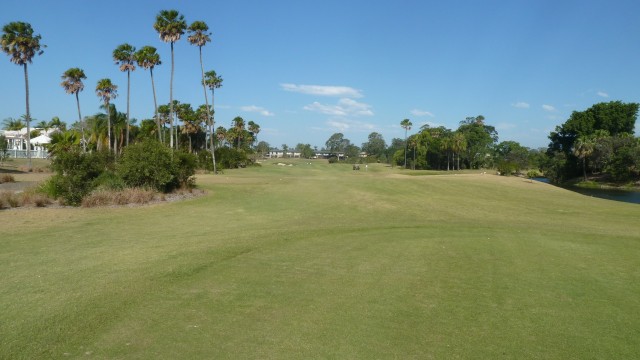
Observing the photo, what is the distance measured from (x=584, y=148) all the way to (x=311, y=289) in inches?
3201

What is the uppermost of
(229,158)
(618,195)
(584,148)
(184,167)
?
(584,148)

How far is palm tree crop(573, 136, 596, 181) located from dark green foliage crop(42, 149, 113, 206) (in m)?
76.3

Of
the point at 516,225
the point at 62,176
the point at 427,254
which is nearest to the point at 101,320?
the point at 427,254

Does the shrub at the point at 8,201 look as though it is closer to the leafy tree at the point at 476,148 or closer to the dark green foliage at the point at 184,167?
the dark green foliage at the point at 184,167

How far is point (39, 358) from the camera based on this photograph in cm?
585

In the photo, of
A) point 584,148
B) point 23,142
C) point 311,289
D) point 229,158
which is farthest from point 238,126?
point 311,289

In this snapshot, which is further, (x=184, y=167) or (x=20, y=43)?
(x=20, y=43)

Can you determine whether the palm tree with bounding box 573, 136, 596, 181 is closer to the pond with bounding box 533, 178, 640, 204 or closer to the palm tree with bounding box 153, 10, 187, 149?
the pond with bounding box 533, 178, 640, 204

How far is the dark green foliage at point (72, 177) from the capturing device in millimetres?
23656

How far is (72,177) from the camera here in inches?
946

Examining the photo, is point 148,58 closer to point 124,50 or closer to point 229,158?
point 124,50

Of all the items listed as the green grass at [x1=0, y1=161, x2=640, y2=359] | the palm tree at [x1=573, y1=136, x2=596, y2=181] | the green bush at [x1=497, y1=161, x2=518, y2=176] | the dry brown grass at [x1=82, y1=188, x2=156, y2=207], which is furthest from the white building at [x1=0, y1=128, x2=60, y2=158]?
the palm tree at [x1=573, y1=136, x2=596, y2=181]

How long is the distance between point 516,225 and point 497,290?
40.0 ft

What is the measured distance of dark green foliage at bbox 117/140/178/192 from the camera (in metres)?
27.6
